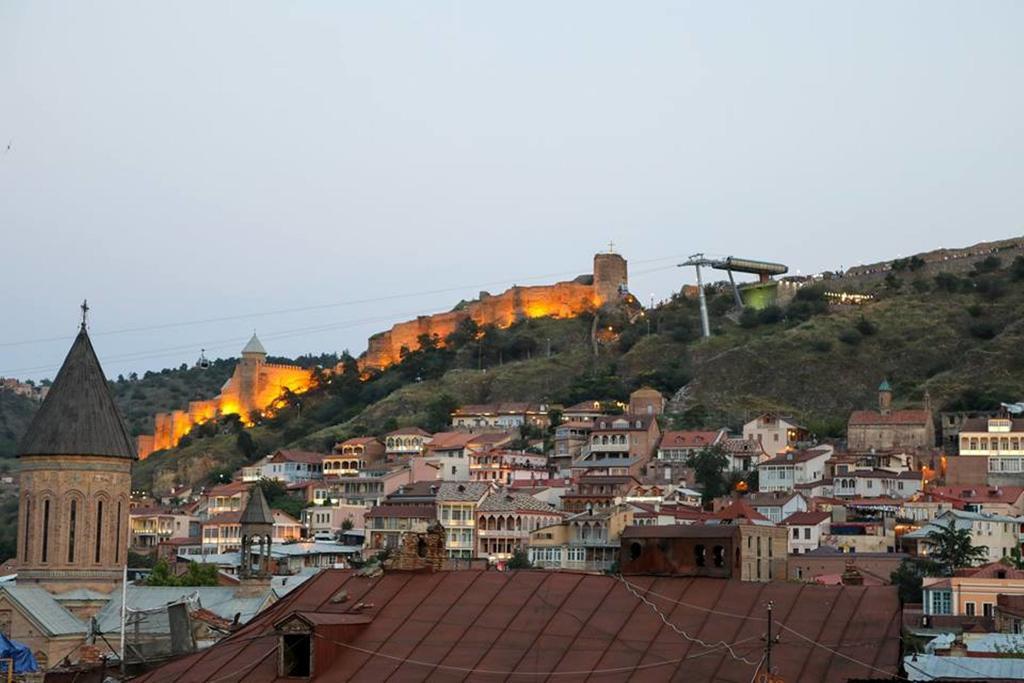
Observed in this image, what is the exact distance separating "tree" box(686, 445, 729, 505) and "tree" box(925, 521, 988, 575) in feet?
71.1

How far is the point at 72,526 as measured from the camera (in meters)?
61.9

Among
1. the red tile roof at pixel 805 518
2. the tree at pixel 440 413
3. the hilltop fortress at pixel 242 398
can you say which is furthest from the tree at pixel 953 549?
the hilltop fortress at pixel 242 398

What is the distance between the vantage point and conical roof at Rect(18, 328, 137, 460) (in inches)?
2438

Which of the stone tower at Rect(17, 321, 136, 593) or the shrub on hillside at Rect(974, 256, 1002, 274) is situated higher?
the shrub on hillside at Rect(974, 256, 1002, 274)

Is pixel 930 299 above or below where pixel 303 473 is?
above

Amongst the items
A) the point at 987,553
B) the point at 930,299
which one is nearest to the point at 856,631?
the point at 987,553

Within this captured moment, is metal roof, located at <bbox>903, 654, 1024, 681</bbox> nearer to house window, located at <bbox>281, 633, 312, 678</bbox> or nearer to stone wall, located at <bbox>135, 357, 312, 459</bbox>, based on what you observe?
house window, located at <bbox>281, 633, 312, 678</bbox>

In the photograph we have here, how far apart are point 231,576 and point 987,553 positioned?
113ft

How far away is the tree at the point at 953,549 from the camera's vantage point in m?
80.8

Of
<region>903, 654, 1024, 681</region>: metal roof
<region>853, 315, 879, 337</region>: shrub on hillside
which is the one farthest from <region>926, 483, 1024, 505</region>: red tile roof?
<region>903, 654, 1024, 681</region>: metal roof

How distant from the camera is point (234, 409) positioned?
17262cm

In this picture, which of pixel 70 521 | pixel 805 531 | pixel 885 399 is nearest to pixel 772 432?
pixel 885 399

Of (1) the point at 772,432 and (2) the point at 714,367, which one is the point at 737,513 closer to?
(1) the point at 772,432

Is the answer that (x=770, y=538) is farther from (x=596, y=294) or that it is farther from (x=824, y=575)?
(x=596, y=294)
